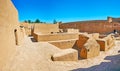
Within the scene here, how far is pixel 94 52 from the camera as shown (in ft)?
46.0

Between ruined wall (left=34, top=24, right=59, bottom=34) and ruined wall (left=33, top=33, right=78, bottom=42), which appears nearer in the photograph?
ruined wall (left=33, top=33, right=78, bottom=42)

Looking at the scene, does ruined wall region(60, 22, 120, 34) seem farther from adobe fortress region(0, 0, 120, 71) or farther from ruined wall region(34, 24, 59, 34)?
ruined wall region(34, 24, 59, 34)

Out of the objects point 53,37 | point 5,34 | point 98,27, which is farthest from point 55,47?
point 98,27

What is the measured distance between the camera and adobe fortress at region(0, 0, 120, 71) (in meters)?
7.90

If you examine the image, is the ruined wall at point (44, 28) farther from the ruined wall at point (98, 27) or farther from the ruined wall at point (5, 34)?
the ruined wall at point (5, 34)

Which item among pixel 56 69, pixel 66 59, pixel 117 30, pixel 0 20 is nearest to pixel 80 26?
pixel 117 30

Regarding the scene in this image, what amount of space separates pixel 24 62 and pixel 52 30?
1697 centimetres

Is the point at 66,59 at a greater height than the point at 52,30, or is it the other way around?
the point at 52,30

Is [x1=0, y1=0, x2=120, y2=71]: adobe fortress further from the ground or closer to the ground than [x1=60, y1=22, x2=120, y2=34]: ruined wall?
closer to the ground

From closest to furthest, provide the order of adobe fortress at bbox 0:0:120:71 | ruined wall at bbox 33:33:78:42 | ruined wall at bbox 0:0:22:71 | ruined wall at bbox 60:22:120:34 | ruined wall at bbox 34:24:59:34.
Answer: ruined wall at bbox 0:0:22:71 < adobe fortress at bbox 0:0:120:71 < ruined wall at bbox 33:33:78:42 < ruined wall at bbox 34:24:59:34 < ruined wall at bbox 60:22:120:34

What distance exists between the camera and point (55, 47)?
14.7 meters

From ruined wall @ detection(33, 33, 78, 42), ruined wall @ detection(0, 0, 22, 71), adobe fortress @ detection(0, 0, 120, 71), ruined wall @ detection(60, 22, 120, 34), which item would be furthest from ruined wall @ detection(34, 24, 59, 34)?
ruined wall @ detection(0, 0, 22, 71)

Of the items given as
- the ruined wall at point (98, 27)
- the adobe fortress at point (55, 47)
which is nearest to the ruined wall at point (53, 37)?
the adobe fortress at point (55, 47)

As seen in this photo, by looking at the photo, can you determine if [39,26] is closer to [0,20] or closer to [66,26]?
[66,26]
